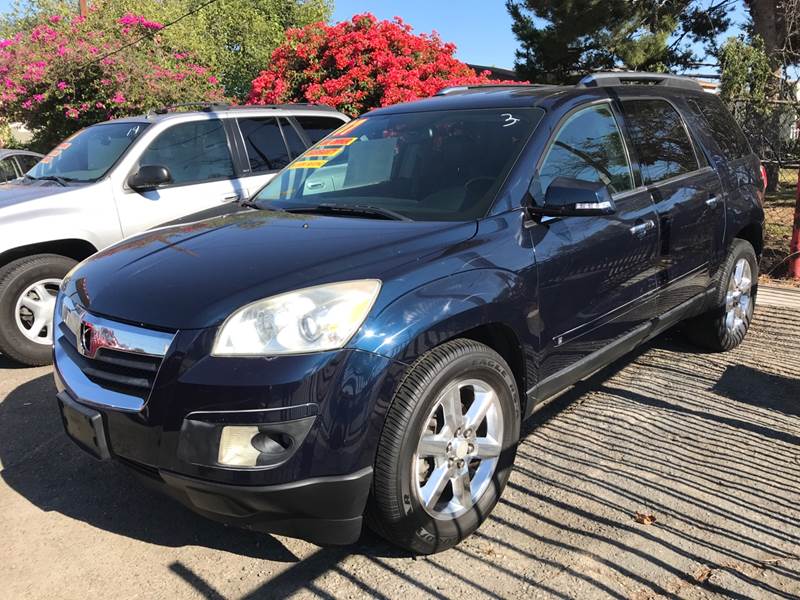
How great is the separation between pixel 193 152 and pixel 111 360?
3.84m

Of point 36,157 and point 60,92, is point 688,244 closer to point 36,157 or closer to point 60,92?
point 36,157

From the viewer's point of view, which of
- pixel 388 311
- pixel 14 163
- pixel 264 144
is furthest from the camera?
pixel 14 163

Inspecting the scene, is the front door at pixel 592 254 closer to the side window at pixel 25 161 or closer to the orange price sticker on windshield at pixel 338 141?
the orange price sticker on windshield at pixel 338 141

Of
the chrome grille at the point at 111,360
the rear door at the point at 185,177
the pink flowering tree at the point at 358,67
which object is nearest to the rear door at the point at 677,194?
the chrome grille at the point at 111,360

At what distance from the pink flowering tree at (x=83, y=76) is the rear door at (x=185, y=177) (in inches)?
341

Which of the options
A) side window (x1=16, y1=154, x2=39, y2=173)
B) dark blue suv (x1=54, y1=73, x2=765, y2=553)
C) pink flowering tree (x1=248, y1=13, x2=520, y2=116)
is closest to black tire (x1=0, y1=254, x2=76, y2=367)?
dark blue suv (x1=54, y1=73, x2=765, y2=553)

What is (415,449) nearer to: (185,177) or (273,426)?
(273,426)

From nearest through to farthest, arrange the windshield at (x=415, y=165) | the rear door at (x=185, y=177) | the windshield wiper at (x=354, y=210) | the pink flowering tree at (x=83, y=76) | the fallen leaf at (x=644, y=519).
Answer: the fallen leaf at (x=644, y=519) → the windshield wiper at (x=354, y=210) → the windshield at (x=415, y=165) → the rear door at (x=185, y=177) → the pink flowering tree at (x=83, y=76)

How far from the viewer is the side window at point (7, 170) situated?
1178cm

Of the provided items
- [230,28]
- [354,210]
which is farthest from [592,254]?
[230,28]

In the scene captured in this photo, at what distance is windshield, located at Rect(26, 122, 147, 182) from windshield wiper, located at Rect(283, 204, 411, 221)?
9.38ft

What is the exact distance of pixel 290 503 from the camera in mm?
2172

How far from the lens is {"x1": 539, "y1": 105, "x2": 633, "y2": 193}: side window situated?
324cm

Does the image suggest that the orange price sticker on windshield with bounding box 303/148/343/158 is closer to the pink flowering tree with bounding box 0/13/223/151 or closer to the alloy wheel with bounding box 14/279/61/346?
the alloy wheel with bounding box 14/279/61/346
